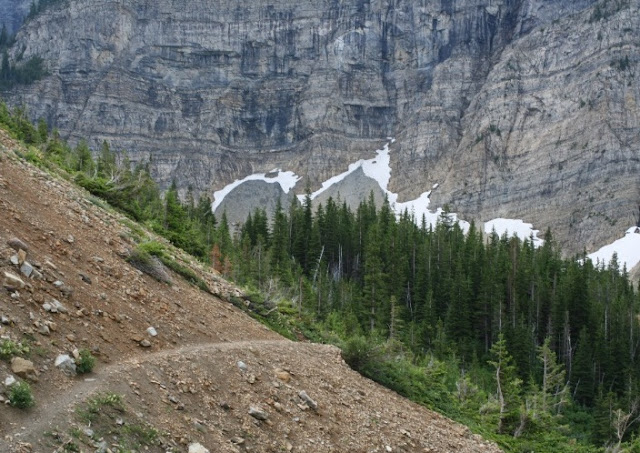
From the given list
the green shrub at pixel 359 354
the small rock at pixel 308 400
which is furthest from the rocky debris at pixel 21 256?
the green shrub at pixel 359 354

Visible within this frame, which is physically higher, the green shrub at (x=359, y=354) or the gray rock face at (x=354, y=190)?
the green shrub at (x=359, y=354)

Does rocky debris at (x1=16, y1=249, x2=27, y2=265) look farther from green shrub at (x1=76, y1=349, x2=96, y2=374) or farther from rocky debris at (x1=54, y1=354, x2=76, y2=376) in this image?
rocky debris at (x1=54, y1=354, x2=76, y2=376)

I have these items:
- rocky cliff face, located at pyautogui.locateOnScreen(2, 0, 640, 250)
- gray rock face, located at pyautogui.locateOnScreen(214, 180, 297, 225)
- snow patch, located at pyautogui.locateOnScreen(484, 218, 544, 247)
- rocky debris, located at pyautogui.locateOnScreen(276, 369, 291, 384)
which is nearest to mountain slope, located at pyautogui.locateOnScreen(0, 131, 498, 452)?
rocky debris, located at pyautogui.locateOnScreen(276, 369, 291, 384)

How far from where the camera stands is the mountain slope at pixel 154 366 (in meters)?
8.41

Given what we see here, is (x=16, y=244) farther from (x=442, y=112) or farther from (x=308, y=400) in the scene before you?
(x=442, y=112)

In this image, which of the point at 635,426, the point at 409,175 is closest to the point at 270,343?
the point at 635,426

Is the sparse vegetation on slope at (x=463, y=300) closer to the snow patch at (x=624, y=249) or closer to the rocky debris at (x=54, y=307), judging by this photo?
the rocky debris at (x=54, y=307)

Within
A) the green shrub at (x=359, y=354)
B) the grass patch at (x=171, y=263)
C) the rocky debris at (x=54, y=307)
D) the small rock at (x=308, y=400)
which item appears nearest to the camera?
the rocky debris at (x=54, y=307)

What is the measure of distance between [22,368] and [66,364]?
81 centimetres

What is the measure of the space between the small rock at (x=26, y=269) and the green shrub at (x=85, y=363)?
1884mm

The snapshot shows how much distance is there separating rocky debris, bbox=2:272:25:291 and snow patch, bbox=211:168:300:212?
170 m

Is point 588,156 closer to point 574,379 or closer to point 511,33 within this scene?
point 511,33

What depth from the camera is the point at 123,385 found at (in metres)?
9.01

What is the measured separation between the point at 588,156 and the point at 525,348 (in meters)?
105
